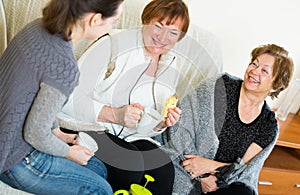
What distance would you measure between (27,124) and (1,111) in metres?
0.08

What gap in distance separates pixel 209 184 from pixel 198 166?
9 cm


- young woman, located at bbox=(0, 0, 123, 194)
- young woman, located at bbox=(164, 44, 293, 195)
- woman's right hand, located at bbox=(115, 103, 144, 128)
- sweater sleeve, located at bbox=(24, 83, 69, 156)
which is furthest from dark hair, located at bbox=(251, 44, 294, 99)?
sweater sleeve, located at bbox=(24, 83, 69, 156)

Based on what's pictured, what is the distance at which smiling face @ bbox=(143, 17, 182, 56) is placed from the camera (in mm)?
1280

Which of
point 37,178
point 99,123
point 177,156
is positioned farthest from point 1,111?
point 177,156

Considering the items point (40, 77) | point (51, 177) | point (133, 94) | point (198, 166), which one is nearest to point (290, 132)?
point (198, 166)

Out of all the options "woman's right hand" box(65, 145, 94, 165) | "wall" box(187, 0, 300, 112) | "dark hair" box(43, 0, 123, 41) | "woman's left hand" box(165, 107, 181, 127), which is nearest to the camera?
"dark hair" box(43, 0, 123, 41)

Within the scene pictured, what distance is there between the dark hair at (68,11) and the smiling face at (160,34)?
0.42 metres

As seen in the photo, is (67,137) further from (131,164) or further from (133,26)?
(133,26)

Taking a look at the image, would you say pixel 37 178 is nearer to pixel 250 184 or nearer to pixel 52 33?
pixel 52 33

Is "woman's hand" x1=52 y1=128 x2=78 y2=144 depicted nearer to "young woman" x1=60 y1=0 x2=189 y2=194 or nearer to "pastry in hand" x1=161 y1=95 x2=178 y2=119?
"young woman" x1=60 y1=0 x2=189 y2=194

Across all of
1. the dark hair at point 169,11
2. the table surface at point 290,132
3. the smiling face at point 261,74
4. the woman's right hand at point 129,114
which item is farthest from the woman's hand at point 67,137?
the table surface at point 290,132

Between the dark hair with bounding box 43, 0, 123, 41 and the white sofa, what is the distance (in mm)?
615

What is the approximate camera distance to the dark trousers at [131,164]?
130 cm

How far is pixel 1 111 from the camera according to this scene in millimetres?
892
